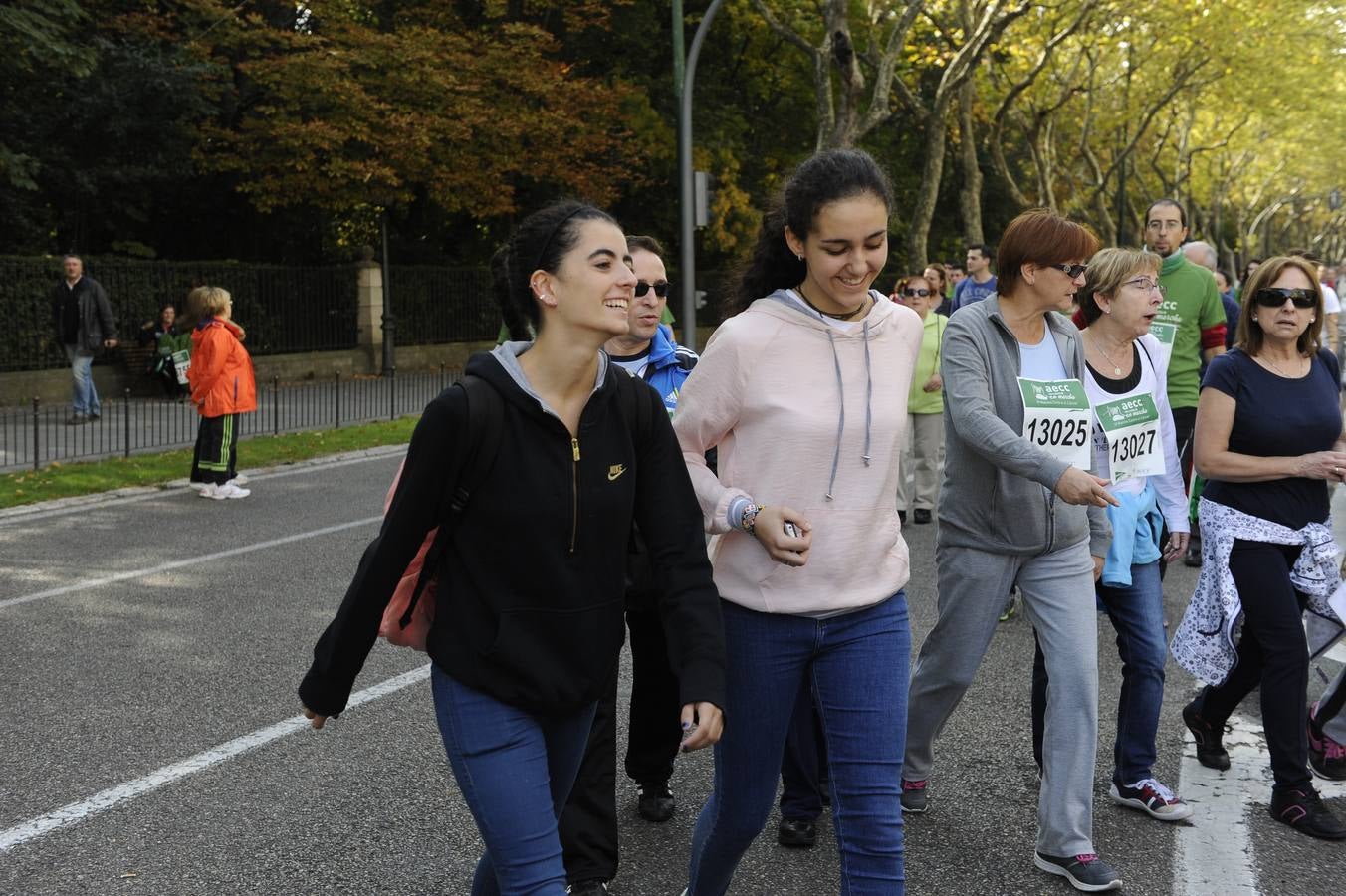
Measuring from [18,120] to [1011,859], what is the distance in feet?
71.1

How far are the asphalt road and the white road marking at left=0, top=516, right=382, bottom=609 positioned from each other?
58 millimetres

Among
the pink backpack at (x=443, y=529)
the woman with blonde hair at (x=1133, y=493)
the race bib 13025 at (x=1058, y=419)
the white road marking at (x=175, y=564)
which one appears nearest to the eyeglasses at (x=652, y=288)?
the race bib 13025 at (x=1058, y=419)

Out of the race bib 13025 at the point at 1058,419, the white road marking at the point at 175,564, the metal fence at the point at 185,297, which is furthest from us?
the metal fence at the point at 185,297

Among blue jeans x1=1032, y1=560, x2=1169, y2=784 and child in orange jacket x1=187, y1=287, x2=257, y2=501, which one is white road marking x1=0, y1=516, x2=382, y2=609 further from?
blue jeans x1=1032, y1=560, x2=1169, y2=784

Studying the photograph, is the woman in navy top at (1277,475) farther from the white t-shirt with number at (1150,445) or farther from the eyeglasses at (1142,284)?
the eyeglasses at (1142,284)

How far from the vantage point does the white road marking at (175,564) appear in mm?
8070

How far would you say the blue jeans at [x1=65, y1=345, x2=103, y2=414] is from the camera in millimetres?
17953

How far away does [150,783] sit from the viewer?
4.96m

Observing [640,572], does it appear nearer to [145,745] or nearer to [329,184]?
[145,745]

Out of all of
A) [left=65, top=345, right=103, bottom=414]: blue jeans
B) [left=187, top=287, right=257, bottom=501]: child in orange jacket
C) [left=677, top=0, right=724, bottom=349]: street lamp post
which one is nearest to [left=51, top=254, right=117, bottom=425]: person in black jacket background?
[left=65, top=345, right=103, bottom=414]: blue jeans

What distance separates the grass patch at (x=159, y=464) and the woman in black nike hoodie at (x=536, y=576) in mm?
9646

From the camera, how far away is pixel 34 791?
4875 mm

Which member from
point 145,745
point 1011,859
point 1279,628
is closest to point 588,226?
point 1011,859

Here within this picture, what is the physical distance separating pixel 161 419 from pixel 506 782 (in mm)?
16042
